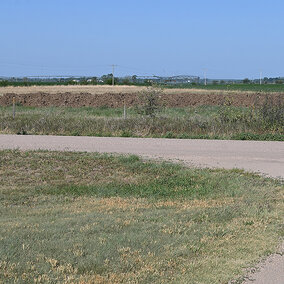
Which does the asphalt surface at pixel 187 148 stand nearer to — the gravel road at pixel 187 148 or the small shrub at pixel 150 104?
the gravel road at pixel 187 148

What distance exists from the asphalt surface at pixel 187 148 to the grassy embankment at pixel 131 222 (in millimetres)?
1617

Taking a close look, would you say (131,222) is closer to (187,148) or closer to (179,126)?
(187,148)

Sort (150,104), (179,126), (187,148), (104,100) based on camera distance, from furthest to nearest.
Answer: (104,100) → (150,104) → (179,126) → (187,148)

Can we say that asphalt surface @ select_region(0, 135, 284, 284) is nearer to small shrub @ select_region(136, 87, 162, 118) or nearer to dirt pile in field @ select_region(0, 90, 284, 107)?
small shrub @ select_region(136, 87, 162, 118)

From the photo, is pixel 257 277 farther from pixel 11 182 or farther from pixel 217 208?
pixel 11 182

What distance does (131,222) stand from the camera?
847cm

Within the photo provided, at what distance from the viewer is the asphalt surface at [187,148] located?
50.2 ft

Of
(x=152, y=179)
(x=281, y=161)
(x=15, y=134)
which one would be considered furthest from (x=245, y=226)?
(x=15, y=134)

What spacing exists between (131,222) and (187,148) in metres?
9.94

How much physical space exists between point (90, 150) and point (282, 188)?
727cm

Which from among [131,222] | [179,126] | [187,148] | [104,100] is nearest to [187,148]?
[187,148]

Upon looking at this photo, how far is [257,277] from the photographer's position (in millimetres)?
6270

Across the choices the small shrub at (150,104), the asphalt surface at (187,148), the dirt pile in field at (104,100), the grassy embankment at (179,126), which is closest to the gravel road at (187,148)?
the asphalt surface at (187,148)

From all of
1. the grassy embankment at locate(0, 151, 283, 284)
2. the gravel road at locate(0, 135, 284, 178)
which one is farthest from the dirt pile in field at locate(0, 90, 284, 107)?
the grassy embankment at locate(0, 151, 283, 284)
